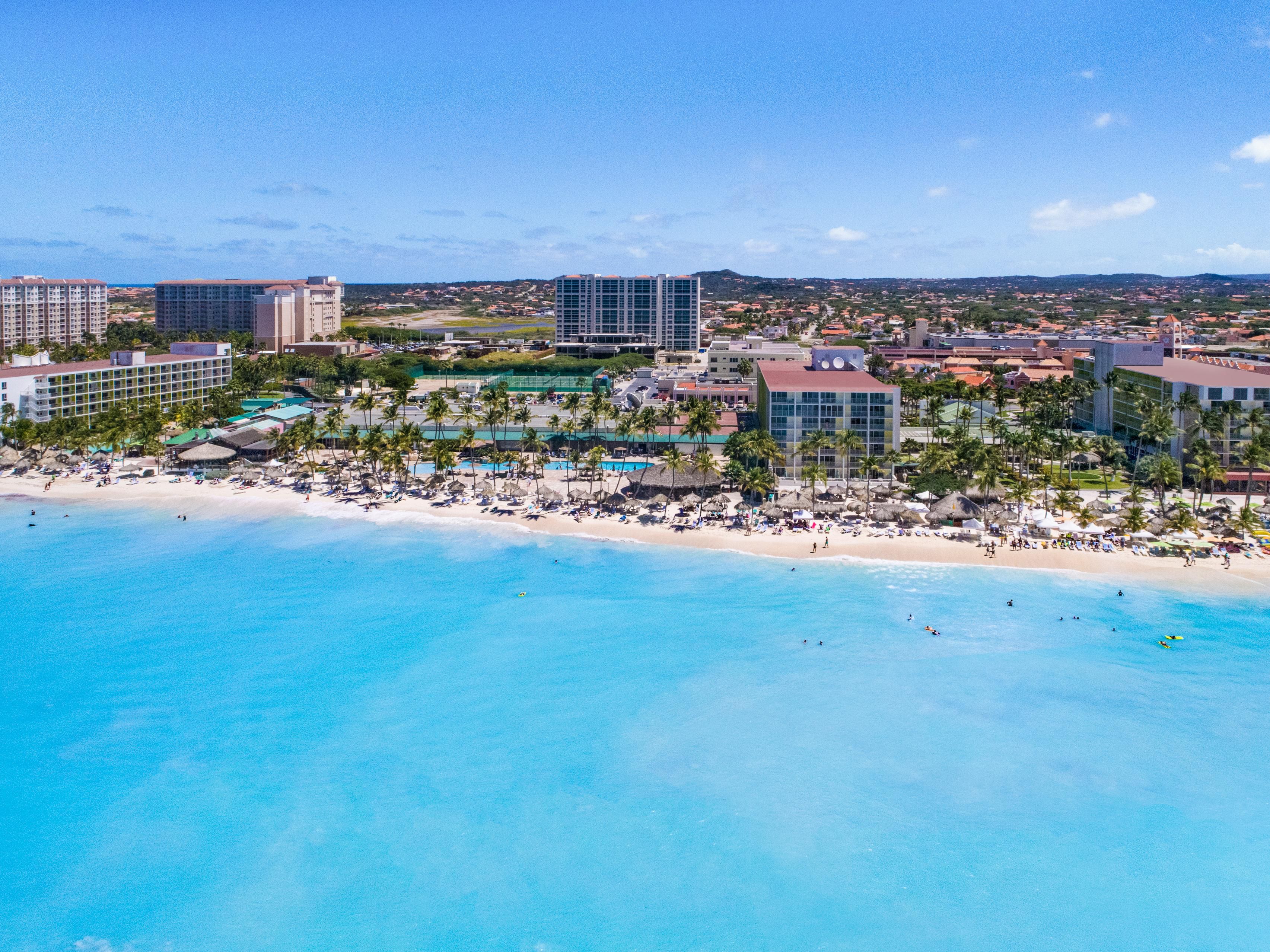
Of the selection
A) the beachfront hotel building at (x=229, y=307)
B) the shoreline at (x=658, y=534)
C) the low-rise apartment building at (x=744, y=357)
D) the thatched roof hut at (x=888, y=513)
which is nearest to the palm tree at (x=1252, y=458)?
the shoreline at (x=658, y=534)

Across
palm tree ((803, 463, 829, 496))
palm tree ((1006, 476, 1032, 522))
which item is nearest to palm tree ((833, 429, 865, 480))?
palm tree ((803, 463, 829, 496))

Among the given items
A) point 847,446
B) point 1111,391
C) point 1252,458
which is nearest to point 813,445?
point 847,446

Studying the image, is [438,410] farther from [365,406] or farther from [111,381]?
[111,381]

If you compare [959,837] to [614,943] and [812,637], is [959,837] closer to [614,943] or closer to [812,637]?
[614,943]

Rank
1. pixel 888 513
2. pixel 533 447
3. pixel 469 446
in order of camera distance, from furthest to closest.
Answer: pixel 469 446 < pixel 533 447 < pixel 888 513

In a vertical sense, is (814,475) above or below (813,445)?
A: below
